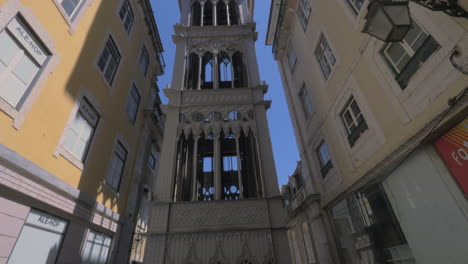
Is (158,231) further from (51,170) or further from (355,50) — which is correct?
(355,50)

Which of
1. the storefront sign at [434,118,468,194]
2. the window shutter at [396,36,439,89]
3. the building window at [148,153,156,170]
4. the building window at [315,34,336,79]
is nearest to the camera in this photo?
the storefront sign at [434,118,468,194]

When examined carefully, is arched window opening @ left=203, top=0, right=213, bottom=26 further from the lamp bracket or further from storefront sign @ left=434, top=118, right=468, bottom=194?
storefront sign @ left=434, top=118, right=468, bottom=194

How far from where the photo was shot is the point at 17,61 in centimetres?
582

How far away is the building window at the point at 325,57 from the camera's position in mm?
9656

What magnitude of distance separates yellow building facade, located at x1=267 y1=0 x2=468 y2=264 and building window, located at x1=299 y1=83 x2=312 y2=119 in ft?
0.65

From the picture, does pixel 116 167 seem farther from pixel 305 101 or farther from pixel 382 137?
pixel 382 137

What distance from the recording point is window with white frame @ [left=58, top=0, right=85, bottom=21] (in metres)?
7.88

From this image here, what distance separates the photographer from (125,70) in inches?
Answer: 484

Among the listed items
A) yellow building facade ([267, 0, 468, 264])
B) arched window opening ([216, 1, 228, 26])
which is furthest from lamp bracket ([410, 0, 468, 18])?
arched window opening ([216, 1, 228, 26])

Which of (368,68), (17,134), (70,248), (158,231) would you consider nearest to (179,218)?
(158,231)

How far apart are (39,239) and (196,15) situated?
1745 cm

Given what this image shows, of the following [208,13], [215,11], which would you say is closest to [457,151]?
[215,11]

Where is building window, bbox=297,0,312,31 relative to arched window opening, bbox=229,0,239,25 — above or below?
below

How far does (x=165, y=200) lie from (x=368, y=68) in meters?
8.90
